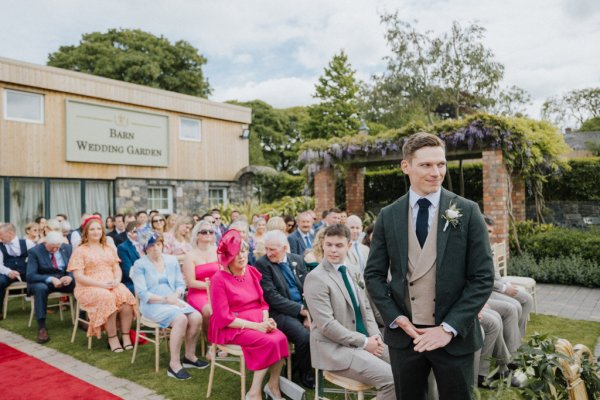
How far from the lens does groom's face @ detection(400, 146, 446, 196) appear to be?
81.8 inches

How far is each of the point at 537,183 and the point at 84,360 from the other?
33.2 ft

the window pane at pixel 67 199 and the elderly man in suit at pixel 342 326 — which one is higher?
the window pane at pixel 67 199

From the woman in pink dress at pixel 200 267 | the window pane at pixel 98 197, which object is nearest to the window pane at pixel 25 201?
the window pane at pixel 98 197

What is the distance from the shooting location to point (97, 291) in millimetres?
5328

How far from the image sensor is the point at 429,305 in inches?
82.2

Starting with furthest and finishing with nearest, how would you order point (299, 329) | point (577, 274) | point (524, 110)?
1. point (524, 110)
2. point (577, 274)
3. point (299, 329)

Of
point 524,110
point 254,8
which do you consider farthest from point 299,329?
point 524,110

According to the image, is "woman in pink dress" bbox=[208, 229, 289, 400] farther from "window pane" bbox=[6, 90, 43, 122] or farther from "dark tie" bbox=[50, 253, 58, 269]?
"window pane" bbox=[6, 90, 43, 122]

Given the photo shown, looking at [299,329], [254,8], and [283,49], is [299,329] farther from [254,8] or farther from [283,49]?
[283,49]

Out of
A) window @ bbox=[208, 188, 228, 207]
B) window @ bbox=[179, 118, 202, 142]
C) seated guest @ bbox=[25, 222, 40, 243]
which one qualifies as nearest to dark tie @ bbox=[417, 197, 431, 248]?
seated guest @ bbox=[25, 222, 40, 243]

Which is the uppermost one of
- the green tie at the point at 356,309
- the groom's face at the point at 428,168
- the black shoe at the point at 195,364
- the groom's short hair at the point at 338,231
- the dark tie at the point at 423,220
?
the groom's face at the point at 428,168

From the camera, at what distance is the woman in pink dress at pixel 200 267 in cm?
508

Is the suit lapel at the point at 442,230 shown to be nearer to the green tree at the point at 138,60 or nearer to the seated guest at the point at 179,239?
the seated guest at the point at 179,239

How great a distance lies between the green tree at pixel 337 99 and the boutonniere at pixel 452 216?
25.8 metres
